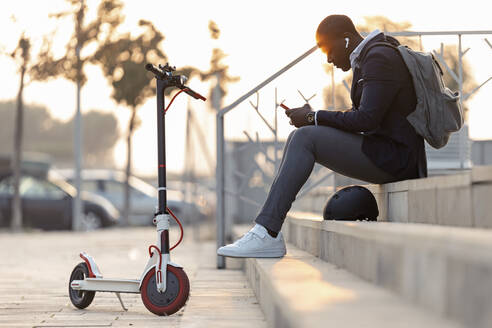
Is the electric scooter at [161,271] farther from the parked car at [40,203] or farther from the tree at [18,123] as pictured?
the parked car at [40,203]

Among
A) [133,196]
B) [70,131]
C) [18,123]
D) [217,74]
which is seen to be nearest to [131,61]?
[18,123]

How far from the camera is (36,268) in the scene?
Answer: 7.96 meters

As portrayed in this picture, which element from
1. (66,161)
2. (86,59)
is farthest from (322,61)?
(66,161)

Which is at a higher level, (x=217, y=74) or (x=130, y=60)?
(x=130, y=60)

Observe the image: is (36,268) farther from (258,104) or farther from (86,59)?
(86,59)

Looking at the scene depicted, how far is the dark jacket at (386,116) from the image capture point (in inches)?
167

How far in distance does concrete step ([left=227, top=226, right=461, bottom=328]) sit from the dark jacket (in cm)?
77

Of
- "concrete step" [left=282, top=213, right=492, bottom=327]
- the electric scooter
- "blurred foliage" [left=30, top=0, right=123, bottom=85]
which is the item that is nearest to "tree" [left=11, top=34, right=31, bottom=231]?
"blurred foliage" [left=30, top=0, right=123, bottom=85]

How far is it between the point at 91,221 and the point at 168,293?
1679 cm

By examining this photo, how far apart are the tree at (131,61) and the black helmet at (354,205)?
14398 mm

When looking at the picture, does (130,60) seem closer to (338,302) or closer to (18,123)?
(18,123)

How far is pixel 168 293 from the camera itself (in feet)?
14.4

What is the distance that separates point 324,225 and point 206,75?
10373 mm

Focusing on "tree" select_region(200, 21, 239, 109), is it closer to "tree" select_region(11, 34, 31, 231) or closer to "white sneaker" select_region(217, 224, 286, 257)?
"tree" select_region(11, 34, 31, 231)
